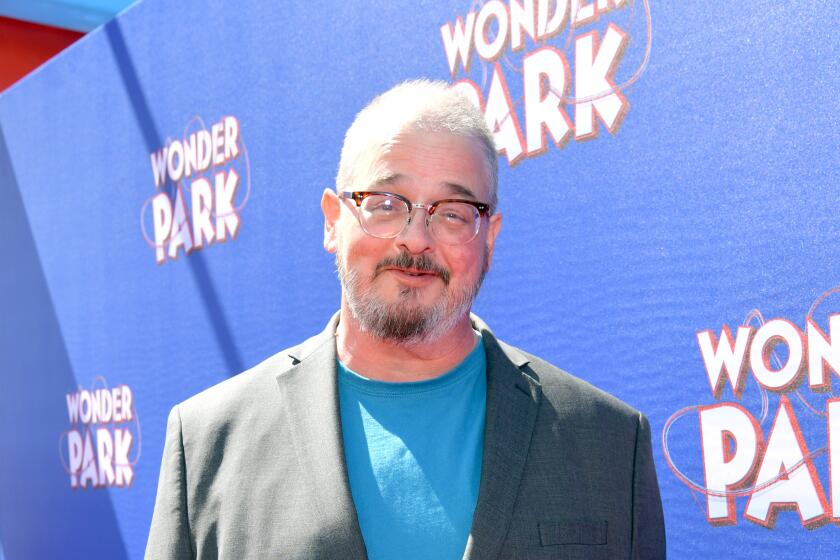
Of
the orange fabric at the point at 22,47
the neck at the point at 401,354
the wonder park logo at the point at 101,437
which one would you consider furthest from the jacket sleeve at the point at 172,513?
the orange fabric at the point at 22,47

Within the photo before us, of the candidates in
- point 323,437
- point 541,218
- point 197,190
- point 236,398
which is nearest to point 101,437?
point 197,190

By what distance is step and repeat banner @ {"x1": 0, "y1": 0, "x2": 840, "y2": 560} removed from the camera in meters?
1.70

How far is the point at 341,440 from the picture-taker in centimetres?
123

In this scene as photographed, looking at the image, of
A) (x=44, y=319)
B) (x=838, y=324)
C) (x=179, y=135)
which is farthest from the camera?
(x=44, y=319)

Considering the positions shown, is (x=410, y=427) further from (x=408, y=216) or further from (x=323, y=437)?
(x=408, y=216)

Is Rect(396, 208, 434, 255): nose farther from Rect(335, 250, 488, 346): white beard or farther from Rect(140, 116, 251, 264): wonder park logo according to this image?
Rect(140, 116, 251, 264): wonder park logo

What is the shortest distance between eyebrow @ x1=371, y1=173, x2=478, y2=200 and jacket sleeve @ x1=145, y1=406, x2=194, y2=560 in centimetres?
43

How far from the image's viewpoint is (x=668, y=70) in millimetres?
1897

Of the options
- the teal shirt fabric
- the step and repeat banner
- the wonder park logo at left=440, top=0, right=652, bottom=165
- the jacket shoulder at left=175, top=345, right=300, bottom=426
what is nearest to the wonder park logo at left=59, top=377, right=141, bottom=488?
the step and repeat banner

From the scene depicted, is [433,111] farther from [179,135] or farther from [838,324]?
[179,135]

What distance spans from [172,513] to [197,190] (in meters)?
2.16

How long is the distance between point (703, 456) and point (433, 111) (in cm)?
91

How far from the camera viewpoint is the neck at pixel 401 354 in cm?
130

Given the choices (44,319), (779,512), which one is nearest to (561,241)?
(779,512)
